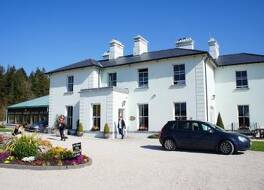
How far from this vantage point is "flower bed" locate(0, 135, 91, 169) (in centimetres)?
992

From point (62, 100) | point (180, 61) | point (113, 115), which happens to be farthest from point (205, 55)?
point (62, 100)

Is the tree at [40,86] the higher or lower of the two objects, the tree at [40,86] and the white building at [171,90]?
the higher

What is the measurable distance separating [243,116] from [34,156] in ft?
63.8

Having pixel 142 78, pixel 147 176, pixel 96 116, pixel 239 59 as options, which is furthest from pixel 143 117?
pixel 147 176

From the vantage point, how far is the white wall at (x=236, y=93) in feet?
79.0

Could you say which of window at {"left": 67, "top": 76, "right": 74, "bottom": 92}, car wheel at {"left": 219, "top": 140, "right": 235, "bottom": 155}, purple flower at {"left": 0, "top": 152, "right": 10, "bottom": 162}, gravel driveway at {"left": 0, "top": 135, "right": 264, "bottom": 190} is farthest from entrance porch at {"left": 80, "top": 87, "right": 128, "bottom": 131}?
purple flower at {"left": 0, "top": 152, "right": 10, "bottom": 162}

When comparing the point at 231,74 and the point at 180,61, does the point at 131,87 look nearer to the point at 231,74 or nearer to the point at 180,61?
the point at 180,61

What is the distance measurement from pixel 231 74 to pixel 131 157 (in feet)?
54.7

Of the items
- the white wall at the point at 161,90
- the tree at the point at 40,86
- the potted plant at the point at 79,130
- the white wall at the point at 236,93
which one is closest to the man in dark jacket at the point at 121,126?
the white wall at the point at 161,90

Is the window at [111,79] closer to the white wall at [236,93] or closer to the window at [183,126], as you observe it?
the white wall at [236,93]

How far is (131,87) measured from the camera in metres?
25.7

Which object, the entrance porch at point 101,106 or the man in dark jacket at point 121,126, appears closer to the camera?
the man in dark jacket at point 121,126

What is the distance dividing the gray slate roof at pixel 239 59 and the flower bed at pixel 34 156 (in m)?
19.3

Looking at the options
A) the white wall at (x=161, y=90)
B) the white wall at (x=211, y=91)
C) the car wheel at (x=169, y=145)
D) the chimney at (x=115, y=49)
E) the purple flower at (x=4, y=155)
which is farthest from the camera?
the chimney at (x=115, y=49)
